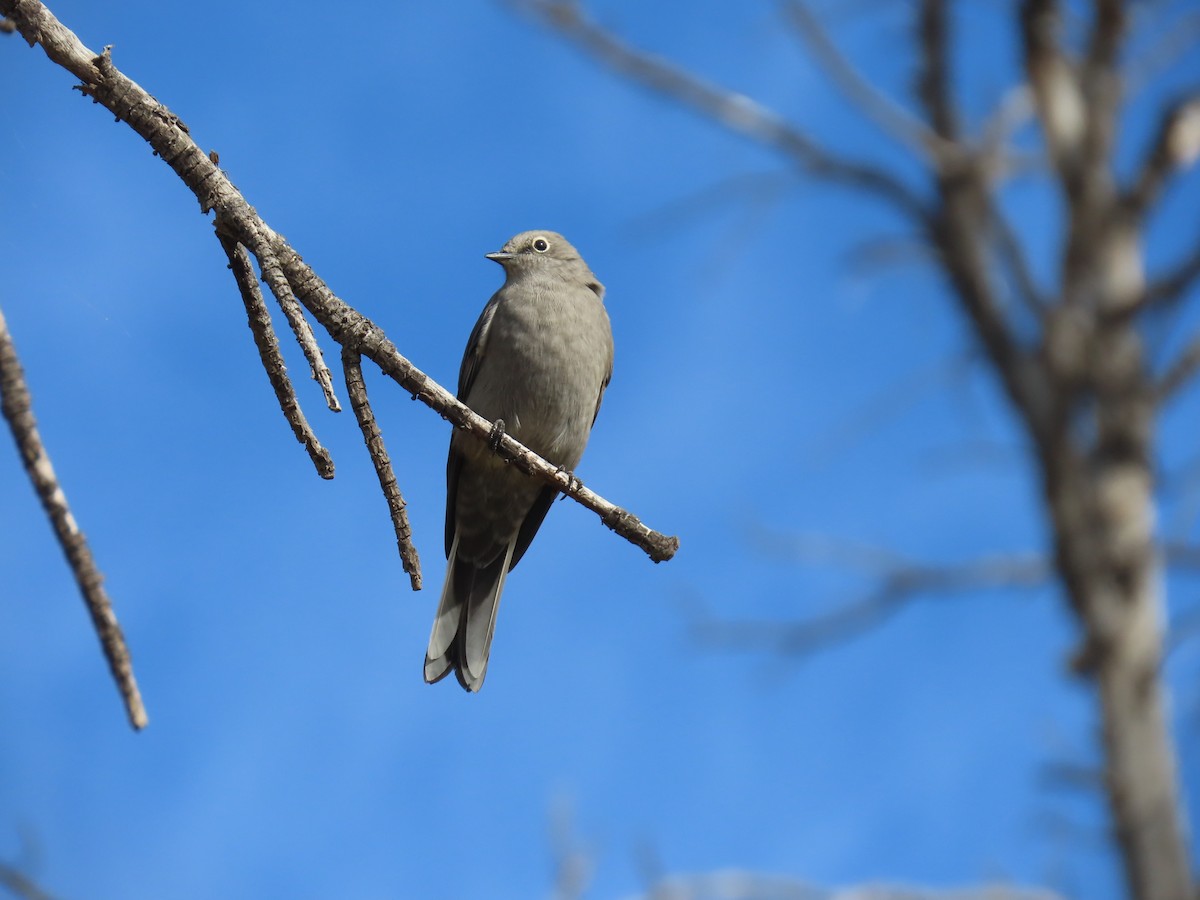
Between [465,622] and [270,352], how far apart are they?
144 inches

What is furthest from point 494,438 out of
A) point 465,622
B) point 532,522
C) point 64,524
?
point 532,522

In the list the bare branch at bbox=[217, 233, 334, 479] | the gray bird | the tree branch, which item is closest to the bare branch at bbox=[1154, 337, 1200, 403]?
the tree branch

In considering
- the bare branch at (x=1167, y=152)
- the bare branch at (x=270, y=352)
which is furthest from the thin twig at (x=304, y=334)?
the bare branch at (x=1167, y=152)

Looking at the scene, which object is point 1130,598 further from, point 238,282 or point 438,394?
point 238,282

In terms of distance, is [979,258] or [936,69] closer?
[979,258]

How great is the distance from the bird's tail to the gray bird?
0.01m

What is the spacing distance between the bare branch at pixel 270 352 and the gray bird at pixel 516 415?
378 cm

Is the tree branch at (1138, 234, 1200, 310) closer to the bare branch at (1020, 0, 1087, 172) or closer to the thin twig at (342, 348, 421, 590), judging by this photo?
the bare branch at (1020, 0, 1087, 172)

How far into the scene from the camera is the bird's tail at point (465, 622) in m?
6.20

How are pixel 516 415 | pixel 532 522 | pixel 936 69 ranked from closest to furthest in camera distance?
pixel 936 69
pixel 516 415
pixel 532 522

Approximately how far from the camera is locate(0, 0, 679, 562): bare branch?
305 cm

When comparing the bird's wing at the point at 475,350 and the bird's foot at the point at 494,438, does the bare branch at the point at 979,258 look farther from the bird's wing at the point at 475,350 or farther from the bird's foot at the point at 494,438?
the bird's foot at the point at 494,438

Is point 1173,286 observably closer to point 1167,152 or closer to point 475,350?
point 1167,152

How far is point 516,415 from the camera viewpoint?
714 centimetres
